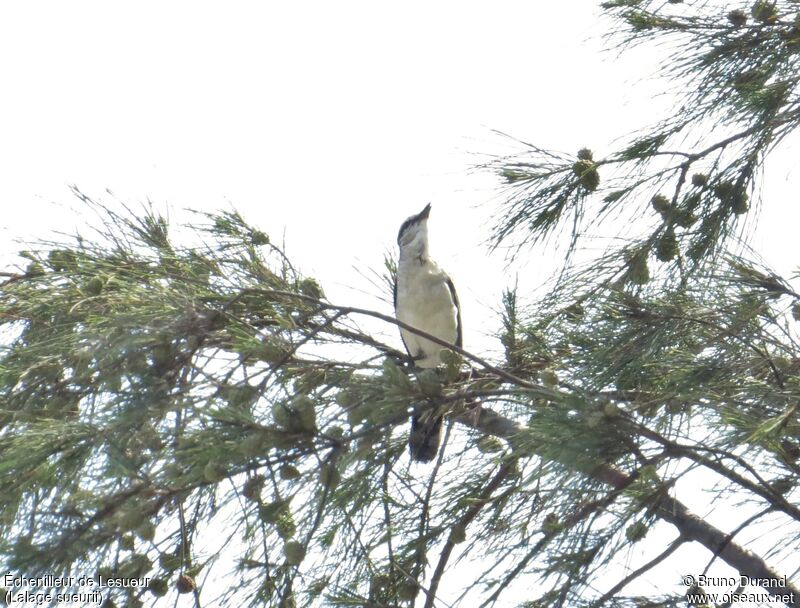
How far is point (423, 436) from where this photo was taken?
11.0 ft

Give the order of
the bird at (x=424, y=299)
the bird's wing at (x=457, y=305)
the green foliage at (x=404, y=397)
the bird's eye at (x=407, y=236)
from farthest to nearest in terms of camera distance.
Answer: the bird's eye at (x=407, y=236)
the bird's wing at (x=457, y=305)
the bird at (x=424, y=299)
the green foliage at (x=404, y=397)

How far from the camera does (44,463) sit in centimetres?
227

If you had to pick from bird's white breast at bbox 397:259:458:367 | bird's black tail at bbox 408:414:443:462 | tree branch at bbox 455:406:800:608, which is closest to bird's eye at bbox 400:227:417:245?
bird's white breast at bbox 397:259:458:367

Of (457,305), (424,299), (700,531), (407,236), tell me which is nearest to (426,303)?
(424,299)

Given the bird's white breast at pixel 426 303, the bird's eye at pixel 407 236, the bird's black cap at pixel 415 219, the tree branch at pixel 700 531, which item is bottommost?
the tree branch at pixel 700 531

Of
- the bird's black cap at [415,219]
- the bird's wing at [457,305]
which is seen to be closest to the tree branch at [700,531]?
the bird's wing at [457,305]

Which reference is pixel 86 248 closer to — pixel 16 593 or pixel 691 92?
pixel 16 593

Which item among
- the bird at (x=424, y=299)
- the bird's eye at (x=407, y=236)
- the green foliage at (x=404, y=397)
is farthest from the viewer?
the bird's eye at (x=407, y=236)

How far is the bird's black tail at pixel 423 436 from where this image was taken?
8.57 feet

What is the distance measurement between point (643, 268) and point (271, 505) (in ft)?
4.17

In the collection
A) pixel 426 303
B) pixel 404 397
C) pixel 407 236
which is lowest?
pixel 404 397

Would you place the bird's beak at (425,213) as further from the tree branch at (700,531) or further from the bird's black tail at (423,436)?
the tree branch at (700,531)

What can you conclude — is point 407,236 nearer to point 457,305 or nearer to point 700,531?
point 457,305

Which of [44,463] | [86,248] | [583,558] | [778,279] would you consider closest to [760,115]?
[778,279]
